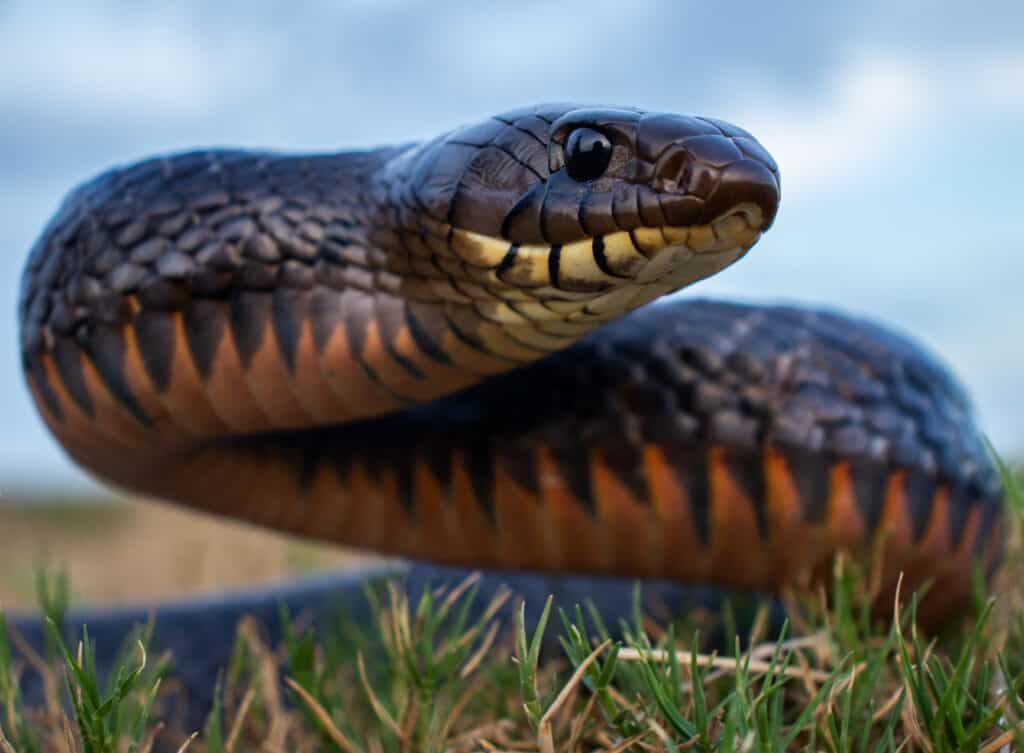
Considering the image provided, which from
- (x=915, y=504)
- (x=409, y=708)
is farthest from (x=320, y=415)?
(x=915, y=504)

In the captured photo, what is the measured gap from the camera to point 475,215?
2443 millimetres

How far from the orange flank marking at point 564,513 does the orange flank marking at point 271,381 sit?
75 cm

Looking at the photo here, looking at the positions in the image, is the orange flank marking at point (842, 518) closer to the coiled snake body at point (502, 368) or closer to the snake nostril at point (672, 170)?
the coiled snake body at point (502, 368)

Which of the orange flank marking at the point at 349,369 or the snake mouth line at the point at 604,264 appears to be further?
the orange flank marking at the point at 349,369

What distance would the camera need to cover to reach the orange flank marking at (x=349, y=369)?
271cm

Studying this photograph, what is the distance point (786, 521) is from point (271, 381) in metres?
1.51

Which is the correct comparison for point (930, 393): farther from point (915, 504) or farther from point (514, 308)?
point (514, 308)

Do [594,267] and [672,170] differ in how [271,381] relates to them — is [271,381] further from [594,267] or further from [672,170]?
[672,170]

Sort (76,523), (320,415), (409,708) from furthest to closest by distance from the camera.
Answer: (76,523) → (320,415) → (409,708)

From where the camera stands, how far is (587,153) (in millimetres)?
2316

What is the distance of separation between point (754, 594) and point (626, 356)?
1.29 metres

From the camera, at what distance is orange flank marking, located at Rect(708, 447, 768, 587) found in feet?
10.2

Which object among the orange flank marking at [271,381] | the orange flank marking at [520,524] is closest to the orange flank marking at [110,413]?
the orange flank marking at [271,381]

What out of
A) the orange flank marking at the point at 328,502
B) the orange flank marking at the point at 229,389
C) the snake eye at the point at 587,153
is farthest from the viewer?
the orange flank marking at the point at 328,502
